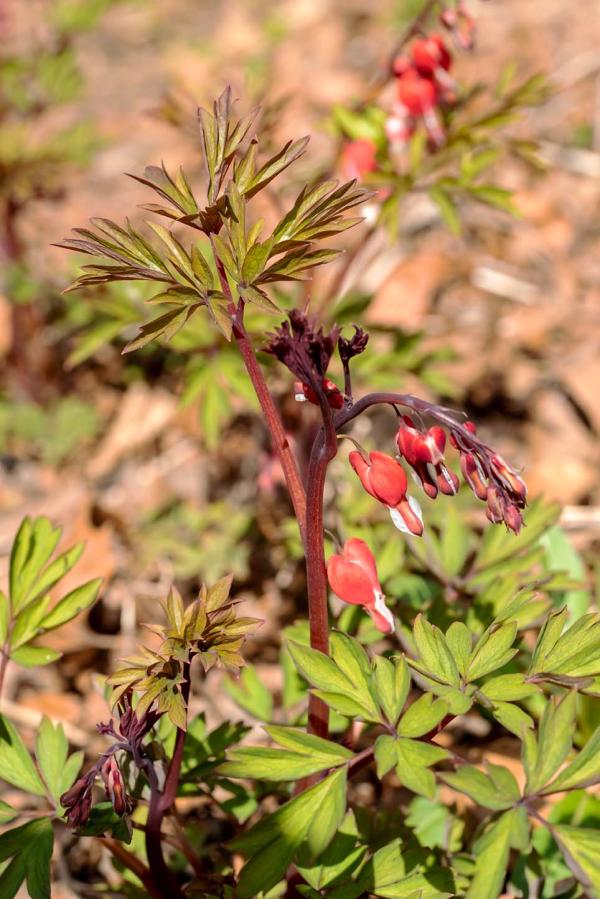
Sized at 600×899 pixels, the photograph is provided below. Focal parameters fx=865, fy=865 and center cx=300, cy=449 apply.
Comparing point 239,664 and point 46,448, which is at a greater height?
point 239,664

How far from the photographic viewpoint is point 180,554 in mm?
3717

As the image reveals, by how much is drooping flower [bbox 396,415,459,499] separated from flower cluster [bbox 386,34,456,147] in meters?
1.83

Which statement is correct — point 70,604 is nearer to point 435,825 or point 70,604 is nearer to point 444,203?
point 435,825

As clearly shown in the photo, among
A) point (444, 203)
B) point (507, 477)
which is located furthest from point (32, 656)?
point (444, 203)

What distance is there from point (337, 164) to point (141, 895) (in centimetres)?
258

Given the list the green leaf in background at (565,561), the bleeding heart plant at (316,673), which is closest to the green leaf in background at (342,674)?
the bleeding heart plant at (316,673)

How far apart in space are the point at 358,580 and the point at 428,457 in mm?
301

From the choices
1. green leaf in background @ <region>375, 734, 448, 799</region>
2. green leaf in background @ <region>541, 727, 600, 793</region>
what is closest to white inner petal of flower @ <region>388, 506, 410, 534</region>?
green leaf in background @ <region>375, 734, 448, 799</region>

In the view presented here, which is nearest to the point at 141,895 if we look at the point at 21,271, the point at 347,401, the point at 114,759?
the point at 114,759

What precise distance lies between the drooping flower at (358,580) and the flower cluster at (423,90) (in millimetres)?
1862

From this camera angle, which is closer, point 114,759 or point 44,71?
point 114,759

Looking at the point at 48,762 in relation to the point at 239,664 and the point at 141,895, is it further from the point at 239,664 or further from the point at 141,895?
the point at 239,664

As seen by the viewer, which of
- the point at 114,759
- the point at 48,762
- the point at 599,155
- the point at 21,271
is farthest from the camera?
the point at 599,155

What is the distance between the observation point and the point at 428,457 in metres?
1.50
